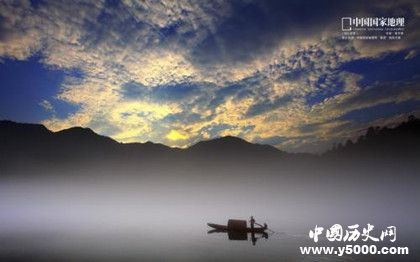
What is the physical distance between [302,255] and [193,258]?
2259cm

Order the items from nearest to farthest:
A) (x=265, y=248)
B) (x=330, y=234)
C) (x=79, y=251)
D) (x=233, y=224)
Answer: (x=233, y=224) < (x=330, y=234) < (x=265, y=248) < (x=79, y=251)

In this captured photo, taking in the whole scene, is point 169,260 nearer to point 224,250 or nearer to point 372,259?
point 224,250

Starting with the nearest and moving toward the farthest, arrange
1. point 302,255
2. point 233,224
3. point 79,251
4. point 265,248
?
point 233,224 < point 302,255 < point 265,248 < point 79,251

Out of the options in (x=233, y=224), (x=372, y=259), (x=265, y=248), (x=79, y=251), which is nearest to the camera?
(x=233, y=224)

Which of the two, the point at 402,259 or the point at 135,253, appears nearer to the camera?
the point at 402,259

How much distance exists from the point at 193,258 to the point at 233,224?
63.4 meters

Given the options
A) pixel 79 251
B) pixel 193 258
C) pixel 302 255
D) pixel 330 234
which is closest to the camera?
pixel 330 234

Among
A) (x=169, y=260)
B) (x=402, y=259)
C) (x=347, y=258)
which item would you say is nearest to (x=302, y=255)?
(x=347, y=258)

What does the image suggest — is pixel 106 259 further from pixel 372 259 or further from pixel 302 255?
pixel 372 259

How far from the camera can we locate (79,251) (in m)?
92.5

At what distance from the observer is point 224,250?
84.0 meters

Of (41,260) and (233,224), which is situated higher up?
(233,224)

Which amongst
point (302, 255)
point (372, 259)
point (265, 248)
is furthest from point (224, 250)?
point (372, 259)

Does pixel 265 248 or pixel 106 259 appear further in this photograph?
pixel 265 248
